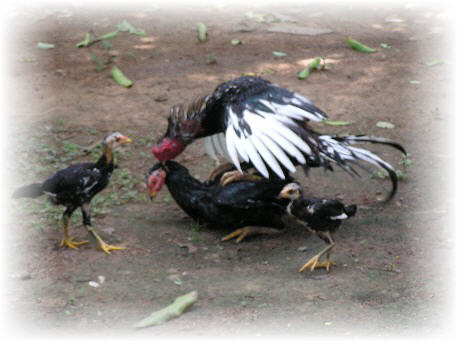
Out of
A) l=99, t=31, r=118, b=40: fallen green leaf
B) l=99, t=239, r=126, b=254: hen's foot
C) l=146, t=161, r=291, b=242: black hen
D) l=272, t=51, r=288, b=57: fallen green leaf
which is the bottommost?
l=99, t=239, r=126, b=254: hen's foot

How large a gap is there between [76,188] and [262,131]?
151 cm

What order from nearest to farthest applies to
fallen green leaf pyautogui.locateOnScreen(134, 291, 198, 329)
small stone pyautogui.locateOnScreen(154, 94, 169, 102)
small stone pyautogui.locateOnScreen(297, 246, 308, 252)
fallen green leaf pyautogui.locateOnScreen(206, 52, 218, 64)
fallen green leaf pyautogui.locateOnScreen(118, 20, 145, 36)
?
fallen green leaf pyautogui.locateOnScreen(134, 291, 198, 329), small stone pyautogui.locateOnScreen(297, 246, 308, 252), small stone pyautogui.locateOnScreen(154, 94, 169, 102), fallen green leaf pyautogui.locateOnScreen(206, 52, 218, 64), fallen green leaf pyautogui.locateOnScreen(118, 20, 145, 36)

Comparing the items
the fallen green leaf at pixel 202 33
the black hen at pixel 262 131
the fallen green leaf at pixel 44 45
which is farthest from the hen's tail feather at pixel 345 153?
the fallen green leaf at pixel 44 45

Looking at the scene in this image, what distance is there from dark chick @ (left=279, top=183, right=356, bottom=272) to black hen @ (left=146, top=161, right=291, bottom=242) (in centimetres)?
48

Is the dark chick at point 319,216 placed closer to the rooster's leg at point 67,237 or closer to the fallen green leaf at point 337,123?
the rooster's leg at point 67,237

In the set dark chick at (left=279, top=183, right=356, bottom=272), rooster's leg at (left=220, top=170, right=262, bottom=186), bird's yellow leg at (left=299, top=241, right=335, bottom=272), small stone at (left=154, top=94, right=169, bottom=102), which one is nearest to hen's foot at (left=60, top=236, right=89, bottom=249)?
rooster's leg at (left=220, top=170, right=262, bottom=186)

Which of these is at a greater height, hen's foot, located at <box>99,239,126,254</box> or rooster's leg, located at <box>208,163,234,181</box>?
rooster's leg, located at <box>208,163,234,181</box>

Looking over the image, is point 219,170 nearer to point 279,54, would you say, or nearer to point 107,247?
point 107,247

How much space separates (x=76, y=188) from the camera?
210 inches

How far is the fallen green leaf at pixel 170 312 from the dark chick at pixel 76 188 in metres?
1.08

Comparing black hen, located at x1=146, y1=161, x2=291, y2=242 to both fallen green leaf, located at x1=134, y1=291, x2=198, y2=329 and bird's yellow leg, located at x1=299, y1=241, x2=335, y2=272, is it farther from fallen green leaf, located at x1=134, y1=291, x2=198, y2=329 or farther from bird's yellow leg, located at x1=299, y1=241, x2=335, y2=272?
fallen green leaf, located at x1=134, y1=291, x2=198, y2=329

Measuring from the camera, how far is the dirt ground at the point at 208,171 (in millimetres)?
4578

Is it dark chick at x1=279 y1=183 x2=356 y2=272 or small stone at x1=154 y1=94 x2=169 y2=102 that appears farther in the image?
small stone at x1=154 y1=94 x2=169 y2=102

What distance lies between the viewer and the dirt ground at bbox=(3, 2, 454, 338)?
458 cm
